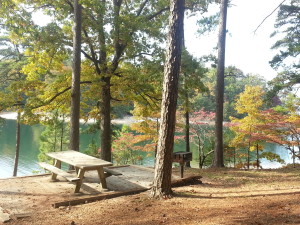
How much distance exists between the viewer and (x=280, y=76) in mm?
11609

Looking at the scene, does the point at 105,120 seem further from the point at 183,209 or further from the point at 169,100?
the point at 183,209

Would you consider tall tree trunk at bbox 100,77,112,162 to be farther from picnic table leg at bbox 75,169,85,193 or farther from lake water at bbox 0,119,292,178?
lake water at bbox 0,119,292,178

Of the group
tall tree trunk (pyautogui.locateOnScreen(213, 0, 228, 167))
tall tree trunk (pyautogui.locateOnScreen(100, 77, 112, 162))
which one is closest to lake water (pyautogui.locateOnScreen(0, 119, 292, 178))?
tall tree trunk (pyautogui.locateOnScreen(100, 77, 112, 162))

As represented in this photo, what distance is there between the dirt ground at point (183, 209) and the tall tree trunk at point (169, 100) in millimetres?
442

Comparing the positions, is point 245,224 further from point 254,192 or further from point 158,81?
point 158,81

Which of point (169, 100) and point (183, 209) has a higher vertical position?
point (169, 100)

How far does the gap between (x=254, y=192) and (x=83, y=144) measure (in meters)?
26.1

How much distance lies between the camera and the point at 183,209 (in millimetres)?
3770

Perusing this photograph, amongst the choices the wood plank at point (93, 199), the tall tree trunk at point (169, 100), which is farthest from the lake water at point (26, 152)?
the tall tree trunk at point (169, 100)

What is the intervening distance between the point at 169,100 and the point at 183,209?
68.5 inches

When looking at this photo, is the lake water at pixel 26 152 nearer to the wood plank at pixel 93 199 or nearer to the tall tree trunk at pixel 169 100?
the wood plank at pixel 93 199

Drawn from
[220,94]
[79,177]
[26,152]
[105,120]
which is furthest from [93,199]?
[26,152]

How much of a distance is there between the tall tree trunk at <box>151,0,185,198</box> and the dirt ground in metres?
0.44

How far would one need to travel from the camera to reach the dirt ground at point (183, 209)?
3270 mm
